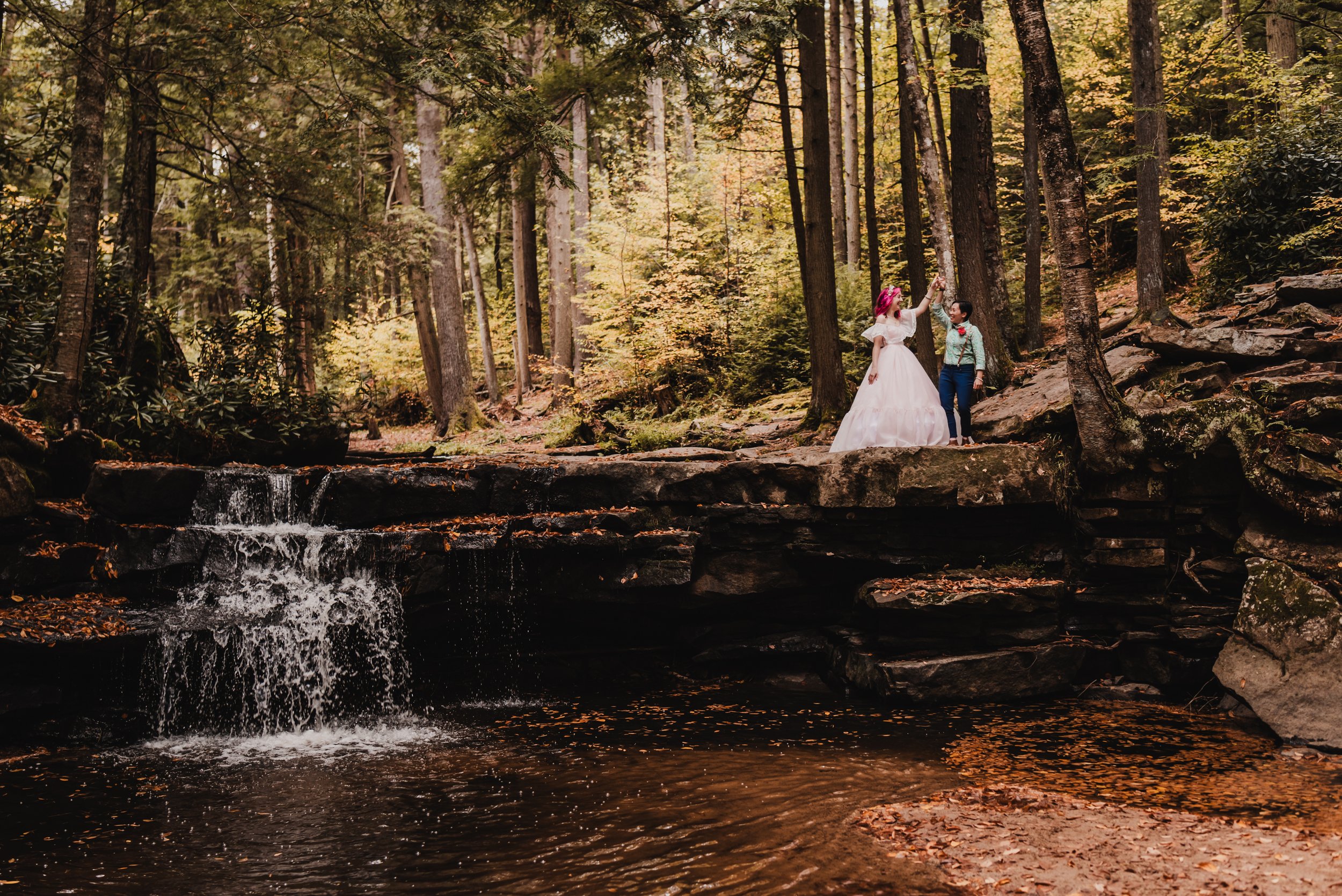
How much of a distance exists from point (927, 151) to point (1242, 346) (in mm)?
5570

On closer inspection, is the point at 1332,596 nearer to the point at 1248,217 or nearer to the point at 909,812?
the point at 909,812

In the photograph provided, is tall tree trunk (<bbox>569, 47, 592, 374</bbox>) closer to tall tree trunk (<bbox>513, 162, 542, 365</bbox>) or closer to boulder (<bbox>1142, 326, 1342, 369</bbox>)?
tall tree trunk (<bbox>513, 162, 542, 365</bbox>)

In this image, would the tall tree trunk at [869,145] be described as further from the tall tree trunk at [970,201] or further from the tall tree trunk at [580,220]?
the tall tree trunk at [580,220]

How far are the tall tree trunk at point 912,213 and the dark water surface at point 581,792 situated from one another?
695 cm

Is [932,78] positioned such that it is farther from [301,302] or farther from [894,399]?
[301,302]

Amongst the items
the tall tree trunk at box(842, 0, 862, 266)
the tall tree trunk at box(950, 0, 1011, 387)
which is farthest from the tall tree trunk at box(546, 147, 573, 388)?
the tall tree trunk at box(950, 0, 1011, 387)

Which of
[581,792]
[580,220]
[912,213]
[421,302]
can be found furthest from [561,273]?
[581,792]

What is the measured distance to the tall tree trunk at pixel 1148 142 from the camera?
1391 centimetres

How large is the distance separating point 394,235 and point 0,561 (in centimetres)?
934

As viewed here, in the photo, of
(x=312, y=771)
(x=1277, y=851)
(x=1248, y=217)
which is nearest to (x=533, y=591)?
(x=312, y=771)

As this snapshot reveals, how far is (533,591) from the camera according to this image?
913 cm

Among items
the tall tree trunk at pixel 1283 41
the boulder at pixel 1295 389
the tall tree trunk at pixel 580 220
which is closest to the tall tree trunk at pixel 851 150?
the tall tree trunk at pixel 580 220

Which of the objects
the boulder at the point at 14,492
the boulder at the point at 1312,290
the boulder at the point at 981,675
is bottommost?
the boulder at the point at 981,675

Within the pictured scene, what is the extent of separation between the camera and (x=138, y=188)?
12.9 metres
